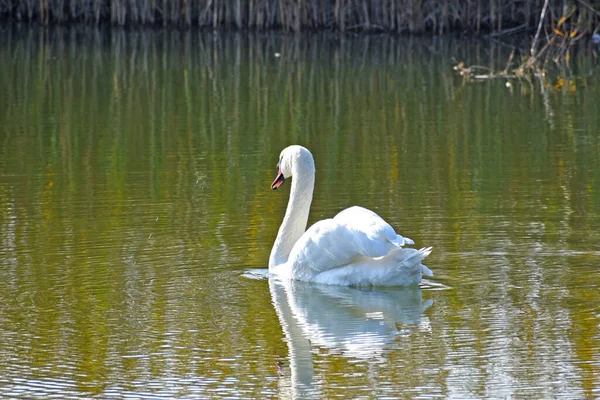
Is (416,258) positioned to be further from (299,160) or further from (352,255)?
(299,160)

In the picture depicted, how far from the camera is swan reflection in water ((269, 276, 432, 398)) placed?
5.82 m

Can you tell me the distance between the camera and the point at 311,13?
1072 inches

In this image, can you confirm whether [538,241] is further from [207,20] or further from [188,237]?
[207,20]

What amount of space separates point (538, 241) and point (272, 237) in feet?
6.02

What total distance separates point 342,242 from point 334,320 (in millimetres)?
661

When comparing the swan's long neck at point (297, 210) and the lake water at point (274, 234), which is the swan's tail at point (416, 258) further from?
the swan's long neck at point (297, 210)

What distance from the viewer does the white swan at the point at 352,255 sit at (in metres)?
6.93

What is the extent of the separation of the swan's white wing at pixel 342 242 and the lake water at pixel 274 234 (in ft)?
0.50

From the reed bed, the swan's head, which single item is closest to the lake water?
the swan's head

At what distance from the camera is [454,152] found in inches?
482

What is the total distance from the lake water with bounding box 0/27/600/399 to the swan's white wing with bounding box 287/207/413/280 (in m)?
0.15

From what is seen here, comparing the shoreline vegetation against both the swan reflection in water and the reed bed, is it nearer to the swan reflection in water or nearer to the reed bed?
the reed bed

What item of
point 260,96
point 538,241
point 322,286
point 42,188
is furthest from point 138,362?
point 260,96

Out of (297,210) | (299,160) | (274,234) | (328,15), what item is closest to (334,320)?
(297,210)
